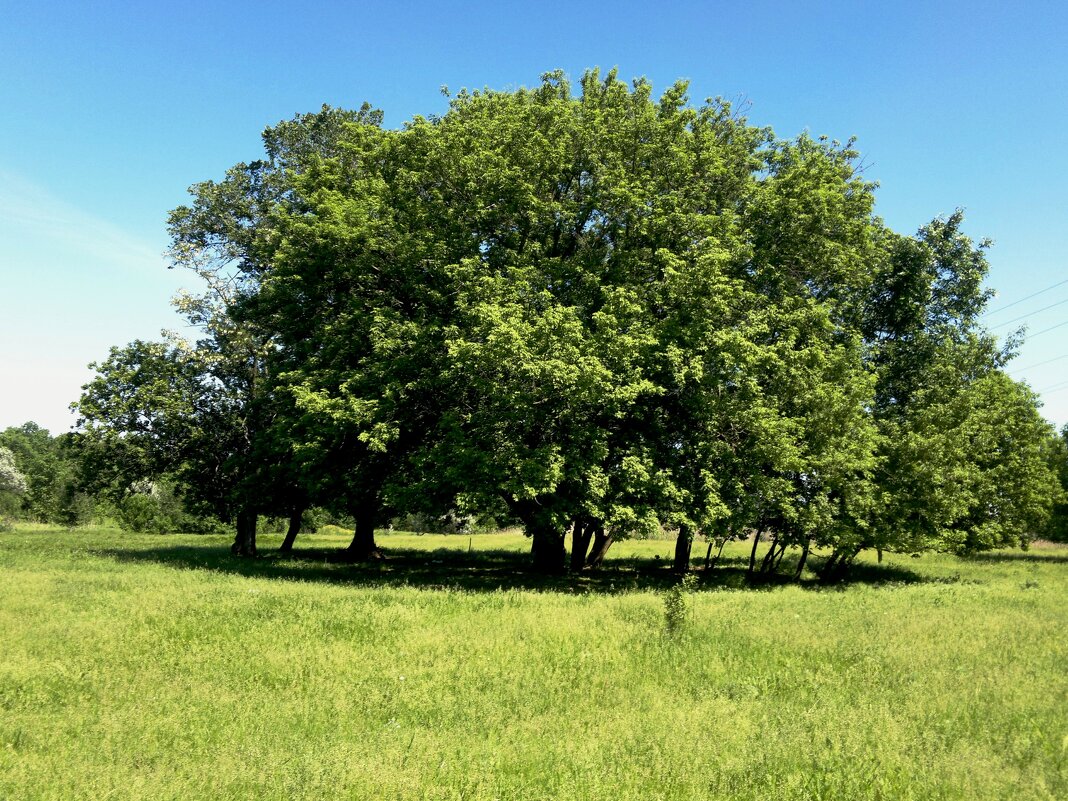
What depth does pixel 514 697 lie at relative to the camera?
9.91 metres

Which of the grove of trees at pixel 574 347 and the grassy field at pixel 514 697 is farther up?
the grove of trees at pixel 574 347

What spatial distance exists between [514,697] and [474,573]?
1933 cm

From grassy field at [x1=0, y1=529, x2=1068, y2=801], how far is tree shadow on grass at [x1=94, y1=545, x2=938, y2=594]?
5470 millimetres

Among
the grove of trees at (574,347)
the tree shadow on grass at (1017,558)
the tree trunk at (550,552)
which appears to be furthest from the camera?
the tree shadow on grass at (1017,558)

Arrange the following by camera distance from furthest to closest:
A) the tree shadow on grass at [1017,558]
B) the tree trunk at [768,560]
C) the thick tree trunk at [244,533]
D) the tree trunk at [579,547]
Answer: the tree shadow on grass at [1017,558], the thick tree trunk at [244,533], the tree trunk at [768,560], the tree trunk at [579,547]

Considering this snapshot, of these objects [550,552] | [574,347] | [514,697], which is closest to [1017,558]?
[550,552]

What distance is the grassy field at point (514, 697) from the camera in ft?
23.2

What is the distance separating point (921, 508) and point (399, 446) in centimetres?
2309

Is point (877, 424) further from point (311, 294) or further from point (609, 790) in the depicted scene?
point (609, 790)

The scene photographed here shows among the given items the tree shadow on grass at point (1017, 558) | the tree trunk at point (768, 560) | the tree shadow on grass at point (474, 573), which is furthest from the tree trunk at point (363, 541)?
the tree shadow on grass at point (1017, 558)

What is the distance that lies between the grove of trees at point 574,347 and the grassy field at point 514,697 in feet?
20.1

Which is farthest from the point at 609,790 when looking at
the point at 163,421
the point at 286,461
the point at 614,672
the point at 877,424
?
the point at 163,421

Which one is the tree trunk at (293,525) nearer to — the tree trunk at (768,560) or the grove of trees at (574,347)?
the grove of trees at (574,347)

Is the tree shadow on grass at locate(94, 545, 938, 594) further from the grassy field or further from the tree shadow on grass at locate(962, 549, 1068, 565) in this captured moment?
the tree shadow on grass at locate(962, 549, 1068, 565)
